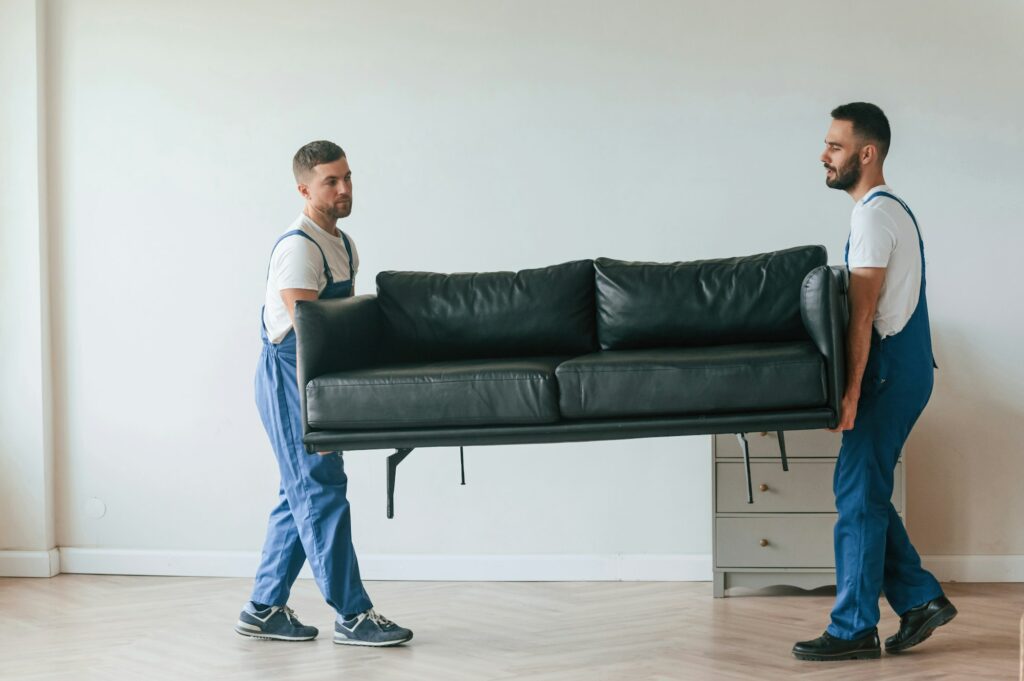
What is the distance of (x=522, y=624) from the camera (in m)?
3.74

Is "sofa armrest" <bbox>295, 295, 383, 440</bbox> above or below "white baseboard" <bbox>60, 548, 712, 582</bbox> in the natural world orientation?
above

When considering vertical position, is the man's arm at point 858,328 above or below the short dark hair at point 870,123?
below

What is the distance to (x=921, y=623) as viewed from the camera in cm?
327

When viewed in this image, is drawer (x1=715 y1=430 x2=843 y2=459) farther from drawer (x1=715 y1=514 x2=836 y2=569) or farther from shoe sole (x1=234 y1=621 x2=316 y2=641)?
shoe sole (x1=234 y1=621 x2=316 y2=641)

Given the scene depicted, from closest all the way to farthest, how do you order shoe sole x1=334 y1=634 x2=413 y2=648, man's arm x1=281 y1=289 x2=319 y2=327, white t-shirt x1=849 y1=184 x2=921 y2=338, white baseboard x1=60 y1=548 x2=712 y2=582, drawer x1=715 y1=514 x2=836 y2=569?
white t-shirt x1=849 y1=184 x2=921 y2=338 < man's arm x1=281 y1=289 x2=319 y2=327 < shoe sole x1=334 y1=634 x2=413 y2=648 < drawer x1=715 y1=514 x2=836 y2=569 < white baseboard x1=60 y1=548 x2=712 y2=582

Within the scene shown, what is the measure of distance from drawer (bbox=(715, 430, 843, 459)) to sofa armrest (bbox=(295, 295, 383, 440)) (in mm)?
1343

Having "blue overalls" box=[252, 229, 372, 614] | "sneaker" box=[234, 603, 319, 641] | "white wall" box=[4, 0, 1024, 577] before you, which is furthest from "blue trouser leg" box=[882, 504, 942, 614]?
"sneaker" box=[234, 603, 319, 641]

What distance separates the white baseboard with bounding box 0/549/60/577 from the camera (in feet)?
15.2

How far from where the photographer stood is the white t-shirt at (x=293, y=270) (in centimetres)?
338

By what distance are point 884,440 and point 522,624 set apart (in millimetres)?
1329

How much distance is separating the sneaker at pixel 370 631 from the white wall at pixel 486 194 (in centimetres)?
102

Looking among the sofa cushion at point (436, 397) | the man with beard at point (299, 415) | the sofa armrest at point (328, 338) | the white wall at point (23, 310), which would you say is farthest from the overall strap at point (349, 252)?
the white wall at point (23, 310)

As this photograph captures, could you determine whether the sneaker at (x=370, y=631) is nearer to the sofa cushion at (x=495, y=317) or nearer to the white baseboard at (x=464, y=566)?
the sofa cushion at (x=495, y=317)

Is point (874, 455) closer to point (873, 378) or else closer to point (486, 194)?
point (873, 378)
